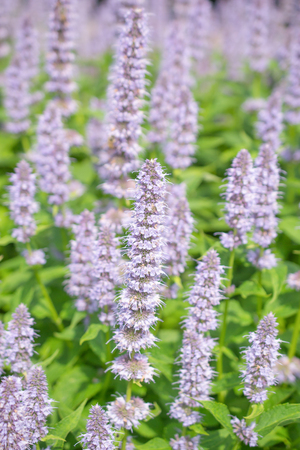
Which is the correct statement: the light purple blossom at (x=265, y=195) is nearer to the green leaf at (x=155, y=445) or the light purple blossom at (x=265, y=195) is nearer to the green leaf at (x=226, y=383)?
the green leaf at (x=226, y=383)

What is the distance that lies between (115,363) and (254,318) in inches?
103

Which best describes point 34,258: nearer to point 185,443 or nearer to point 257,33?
point 185,443

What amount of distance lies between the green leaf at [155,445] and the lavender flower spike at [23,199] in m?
2.93

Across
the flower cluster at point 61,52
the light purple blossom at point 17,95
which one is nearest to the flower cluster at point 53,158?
the flower cluster at point 61,52

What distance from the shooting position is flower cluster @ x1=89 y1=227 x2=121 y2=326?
4.45m

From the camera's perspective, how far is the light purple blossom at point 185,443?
13.9ft

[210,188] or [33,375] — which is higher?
[210,188]

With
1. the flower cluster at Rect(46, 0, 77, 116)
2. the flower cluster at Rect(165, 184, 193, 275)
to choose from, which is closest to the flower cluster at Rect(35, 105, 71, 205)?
the flower cluster at Rect(46, 0, 77, 116)

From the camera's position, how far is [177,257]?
16.6 ft

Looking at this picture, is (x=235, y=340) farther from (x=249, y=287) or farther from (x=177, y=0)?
(x=177, y=0)

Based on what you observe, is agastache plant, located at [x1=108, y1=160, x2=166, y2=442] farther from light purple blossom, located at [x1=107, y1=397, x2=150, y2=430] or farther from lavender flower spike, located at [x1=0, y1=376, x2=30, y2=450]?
lavender flower spike, located at [x1=0, y1=376, x2=30, y2=450]

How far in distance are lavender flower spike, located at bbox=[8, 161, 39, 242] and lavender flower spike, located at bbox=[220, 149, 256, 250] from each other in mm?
2470

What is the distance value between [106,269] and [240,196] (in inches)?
65.1

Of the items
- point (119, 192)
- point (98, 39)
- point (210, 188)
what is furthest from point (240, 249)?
point (98, 39)
